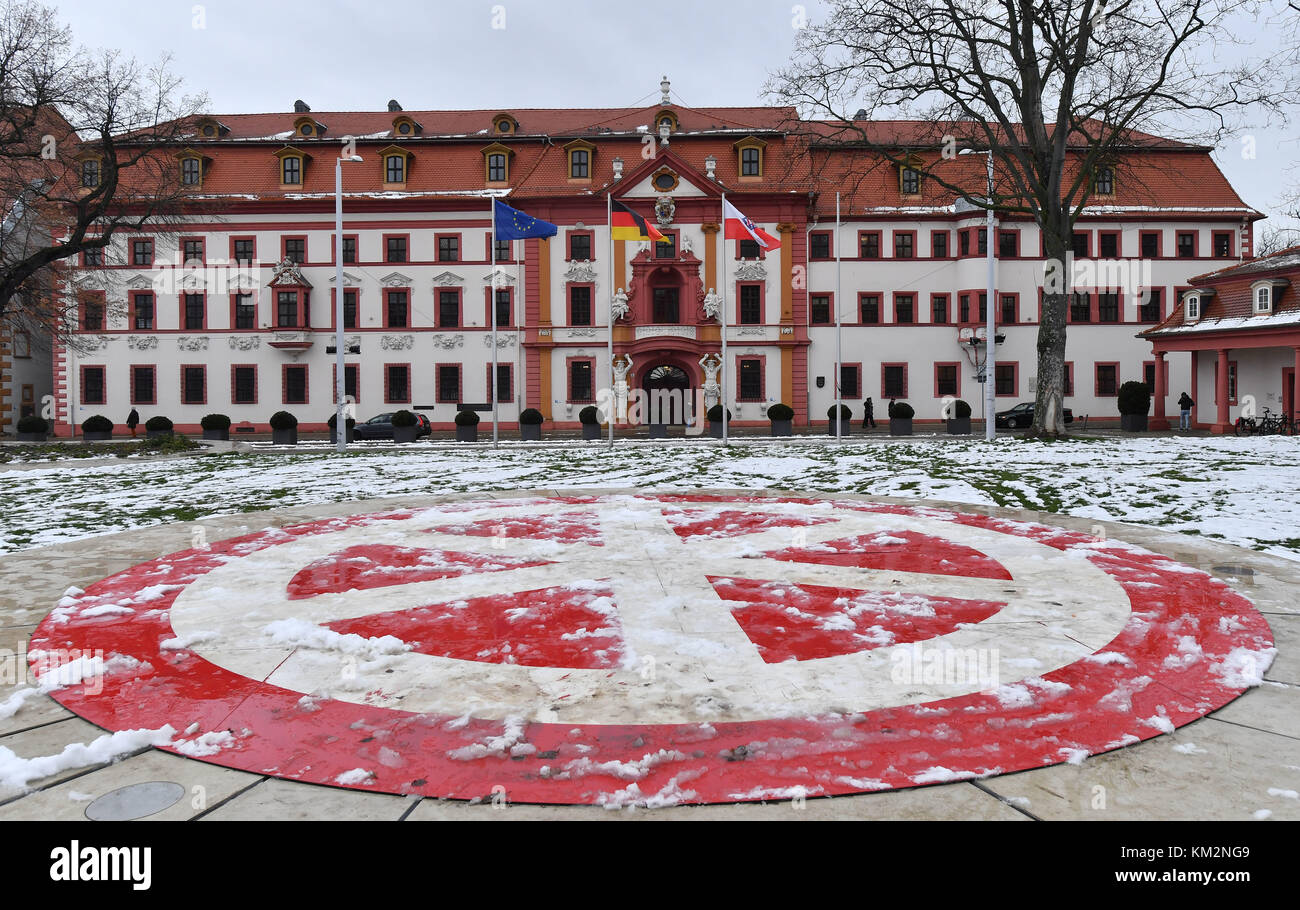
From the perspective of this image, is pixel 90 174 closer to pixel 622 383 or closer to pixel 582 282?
pixel 582 282

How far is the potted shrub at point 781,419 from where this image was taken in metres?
37.3

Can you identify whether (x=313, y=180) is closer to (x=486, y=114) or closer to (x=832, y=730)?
(x=486, y=114)

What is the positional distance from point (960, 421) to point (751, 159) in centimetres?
1775

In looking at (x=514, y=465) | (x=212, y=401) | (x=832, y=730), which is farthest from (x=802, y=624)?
(x=212, y=401)

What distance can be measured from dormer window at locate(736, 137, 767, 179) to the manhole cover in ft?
148

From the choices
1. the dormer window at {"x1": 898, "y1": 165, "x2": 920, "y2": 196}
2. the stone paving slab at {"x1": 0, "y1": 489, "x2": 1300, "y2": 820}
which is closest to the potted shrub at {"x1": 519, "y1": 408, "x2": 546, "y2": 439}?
the dormer window at {"x1": 898, "y1": 165, "x2": 920, "y2": 196}

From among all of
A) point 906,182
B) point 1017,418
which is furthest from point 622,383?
point 1017,418

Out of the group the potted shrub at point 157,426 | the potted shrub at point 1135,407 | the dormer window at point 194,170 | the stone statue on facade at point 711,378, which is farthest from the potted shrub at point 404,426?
the potted shrub at point 1135,407

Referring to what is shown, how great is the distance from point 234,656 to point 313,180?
46.2m

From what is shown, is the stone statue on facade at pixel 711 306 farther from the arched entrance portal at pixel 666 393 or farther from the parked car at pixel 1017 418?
the parked car at pixel 1017 418

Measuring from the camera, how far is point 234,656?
15.2ft

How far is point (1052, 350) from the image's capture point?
1033 inches

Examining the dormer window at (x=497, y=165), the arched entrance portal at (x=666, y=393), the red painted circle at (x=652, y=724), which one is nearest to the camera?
the red painted circle at (x=652, y=724)

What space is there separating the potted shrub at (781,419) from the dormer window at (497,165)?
19996mm
